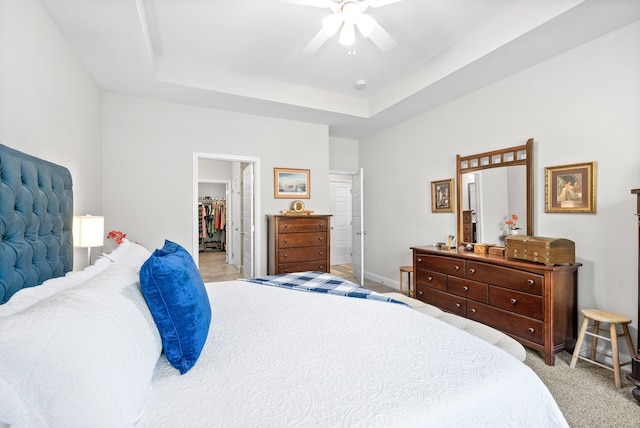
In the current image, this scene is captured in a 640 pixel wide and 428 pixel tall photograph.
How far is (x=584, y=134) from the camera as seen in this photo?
256 cm

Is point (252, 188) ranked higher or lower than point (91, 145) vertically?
lower

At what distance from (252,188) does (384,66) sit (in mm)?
2396

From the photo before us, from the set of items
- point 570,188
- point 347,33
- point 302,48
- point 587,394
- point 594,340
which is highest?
point 302,48

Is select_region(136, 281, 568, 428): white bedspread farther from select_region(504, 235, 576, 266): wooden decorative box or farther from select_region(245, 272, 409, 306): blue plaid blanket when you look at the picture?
select_region(504, 235, 576, 266): wooden decorative box

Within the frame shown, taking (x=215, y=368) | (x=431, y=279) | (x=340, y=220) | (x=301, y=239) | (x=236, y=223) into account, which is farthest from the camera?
(x=340, y=220)

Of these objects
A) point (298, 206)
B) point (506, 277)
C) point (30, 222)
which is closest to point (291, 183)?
point (298, 206)

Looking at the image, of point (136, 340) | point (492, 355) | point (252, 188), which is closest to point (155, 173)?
point (252, 188)

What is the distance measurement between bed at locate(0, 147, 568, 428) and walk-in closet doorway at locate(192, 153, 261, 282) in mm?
2893

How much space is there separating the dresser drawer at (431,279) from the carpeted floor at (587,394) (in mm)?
938

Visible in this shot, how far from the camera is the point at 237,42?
2973 millimetres

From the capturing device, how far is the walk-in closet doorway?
431cm

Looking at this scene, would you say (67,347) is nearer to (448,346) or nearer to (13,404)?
(13,404)

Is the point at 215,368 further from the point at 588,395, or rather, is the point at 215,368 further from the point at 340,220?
the point at 340,220

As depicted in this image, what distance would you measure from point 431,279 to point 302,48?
292 centimetres
